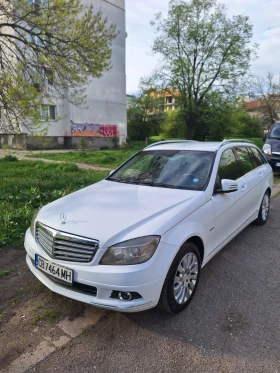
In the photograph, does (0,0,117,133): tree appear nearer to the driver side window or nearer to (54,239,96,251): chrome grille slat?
the driver side window

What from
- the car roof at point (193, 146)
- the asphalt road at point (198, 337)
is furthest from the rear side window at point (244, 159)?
the asphalt road at point (198, 337)

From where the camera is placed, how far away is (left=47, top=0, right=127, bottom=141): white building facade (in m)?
25.3

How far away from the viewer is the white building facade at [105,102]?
25.3 m

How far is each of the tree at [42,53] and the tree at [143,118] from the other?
32834 millimetres

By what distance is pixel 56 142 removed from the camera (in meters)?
25.2

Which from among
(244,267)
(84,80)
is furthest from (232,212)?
(84,80)

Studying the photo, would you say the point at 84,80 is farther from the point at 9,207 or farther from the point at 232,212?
the point at 232,212

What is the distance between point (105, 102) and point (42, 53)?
20.6m

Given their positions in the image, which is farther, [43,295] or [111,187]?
[111,187]

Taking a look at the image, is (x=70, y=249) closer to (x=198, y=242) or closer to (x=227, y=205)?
(x=198, y=242)

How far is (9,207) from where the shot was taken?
17.2ft

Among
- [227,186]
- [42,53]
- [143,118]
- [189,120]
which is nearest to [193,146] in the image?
[227,186]

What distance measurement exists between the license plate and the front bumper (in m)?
0.06

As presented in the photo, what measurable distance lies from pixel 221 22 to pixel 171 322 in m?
30.0
